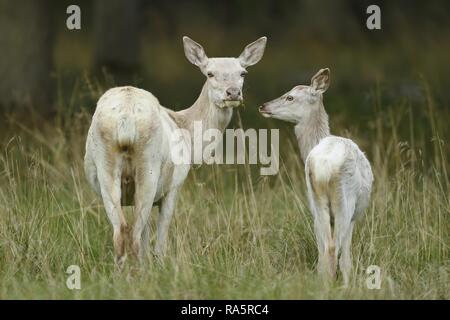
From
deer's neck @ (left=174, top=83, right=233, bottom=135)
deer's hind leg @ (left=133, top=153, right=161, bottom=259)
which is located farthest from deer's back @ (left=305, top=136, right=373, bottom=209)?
deer's neck @ (left=174, top=83, right=233, bottom=135)

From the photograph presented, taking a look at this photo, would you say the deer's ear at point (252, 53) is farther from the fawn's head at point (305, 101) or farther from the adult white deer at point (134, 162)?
the adult white deer at point (134, 162)

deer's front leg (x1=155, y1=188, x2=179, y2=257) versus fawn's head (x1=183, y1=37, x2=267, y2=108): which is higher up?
fawn's head (x1=183, y1=37, x2=267, y2=108)

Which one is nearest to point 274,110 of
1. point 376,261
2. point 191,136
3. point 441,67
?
point 191,136

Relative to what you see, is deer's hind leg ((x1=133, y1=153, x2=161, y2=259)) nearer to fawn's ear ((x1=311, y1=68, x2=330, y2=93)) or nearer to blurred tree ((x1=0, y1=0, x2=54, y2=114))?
fawn's ear ((x1=311, y1=68, x2=330, y2=93))

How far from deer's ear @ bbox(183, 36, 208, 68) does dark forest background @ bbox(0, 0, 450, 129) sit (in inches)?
69.1

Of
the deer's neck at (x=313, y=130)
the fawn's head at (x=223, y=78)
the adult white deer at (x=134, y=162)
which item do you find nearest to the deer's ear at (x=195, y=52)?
the fawn's head at (x=223, y=78)

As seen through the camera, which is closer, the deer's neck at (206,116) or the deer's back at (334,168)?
the deer's back at (334,168)

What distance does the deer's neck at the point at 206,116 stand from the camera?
8320 millimetres

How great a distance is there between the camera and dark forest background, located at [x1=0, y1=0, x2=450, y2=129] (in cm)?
1286

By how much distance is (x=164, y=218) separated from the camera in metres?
7.66

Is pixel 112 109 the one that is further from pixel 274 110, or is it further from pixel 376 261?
pixel 376 261

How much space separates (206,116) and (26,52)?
5.05 m

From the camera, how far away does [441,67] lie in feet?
67.2

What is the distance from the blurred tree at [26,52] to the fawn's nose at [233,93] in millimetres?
4987
